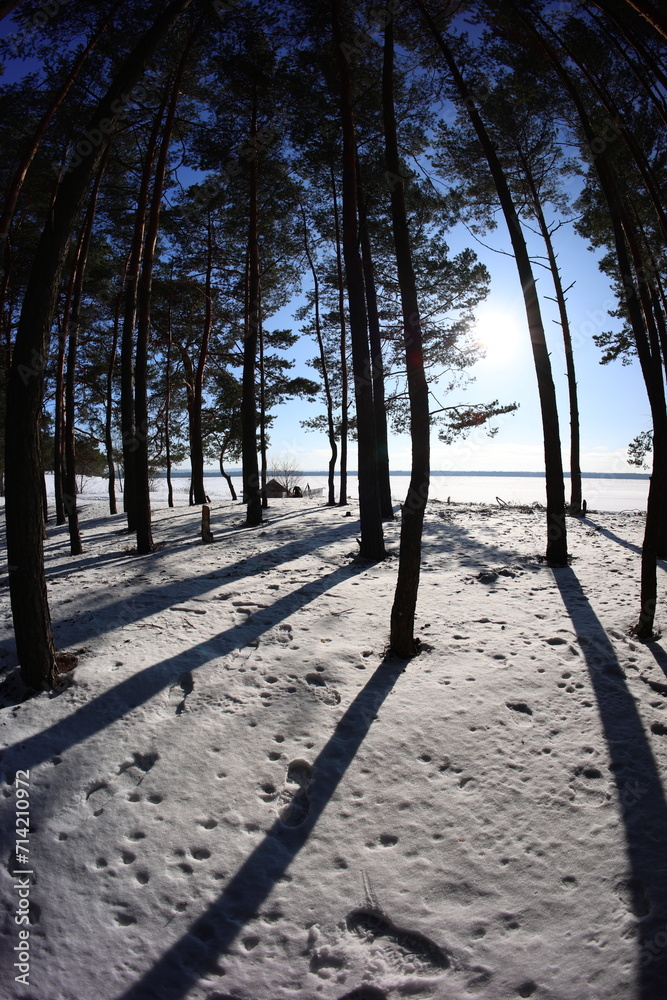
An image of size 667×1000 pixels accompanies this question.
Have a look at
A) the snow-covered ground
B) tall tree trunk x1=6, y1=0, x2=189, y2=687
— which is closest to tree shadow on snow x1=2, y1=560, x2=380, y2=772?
the snow-covered ground

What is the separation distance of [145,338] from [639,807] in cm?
945

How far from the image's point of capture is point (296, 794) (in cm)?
310

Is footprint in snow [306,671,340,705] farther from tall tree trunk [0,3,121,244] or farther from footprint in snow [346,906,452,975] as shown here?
tall tree trunk [0,3,121,244]

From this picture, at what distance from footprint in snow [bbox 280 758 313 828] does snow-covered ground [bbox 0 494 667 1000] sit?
0.02 meters

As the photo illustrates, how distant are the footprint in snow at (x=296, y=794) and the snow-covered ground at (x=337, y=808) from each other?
0.02 metres

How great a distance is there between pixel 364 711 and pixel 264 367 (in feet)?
53.4

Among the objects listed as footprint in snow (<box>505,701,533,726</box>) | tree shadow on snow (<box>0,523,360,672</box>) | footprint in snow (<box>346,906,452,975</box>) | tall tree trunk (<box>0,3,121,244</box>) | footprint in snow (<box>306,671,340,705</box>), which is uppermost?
tall tree trunk (<box>0,3,121,244</box>)

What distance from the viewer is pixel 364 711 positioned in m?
3.86

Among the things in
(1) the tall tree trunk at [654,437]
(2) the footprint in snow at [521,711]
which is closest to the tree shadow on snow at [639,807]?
(2) the footprint in snow at [521,711]

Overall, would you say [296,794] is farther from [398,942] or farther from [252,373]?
[252,373]

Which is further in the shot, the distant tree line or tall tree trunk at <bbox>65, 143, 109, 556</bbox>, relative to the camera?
tall tree trunk at <bbox>65, 143, 109, 556</bbox>

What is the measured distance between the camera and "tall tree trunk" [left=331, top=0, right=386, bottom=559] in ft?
22.9

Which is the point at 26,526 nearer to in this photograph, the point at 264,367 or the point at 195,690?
the point at 195,690

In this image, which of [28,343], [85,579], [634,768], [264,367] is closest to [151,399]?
[264,367]
